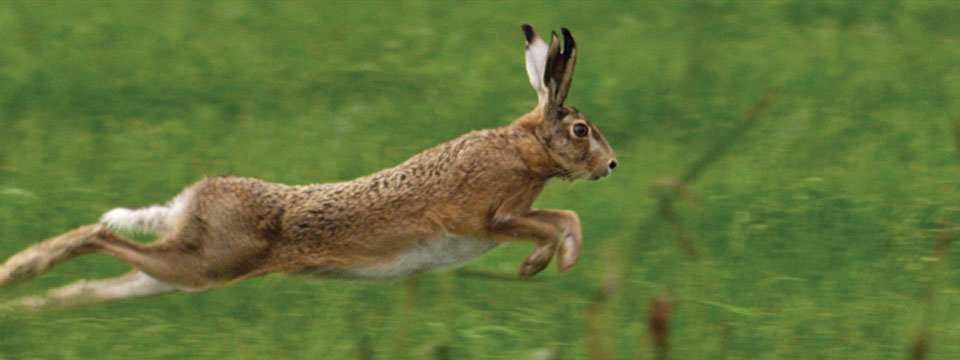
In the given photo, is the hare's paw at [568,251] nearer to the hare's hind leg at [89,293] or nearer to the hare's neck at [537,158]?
the hare's neck at [537,158]

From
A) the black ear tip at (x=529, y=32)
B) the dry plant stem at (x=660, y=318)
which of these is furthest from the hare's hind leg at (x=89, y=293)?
the dry plant stem at (x=660, y=318)

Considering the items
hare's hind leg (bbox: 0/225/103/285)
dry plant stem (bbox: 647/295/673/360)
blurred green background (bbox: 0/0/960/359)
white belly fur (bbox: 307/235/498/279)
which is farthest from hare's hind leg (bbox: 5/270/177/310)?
dry plant stem (bbox: 647/295/673/360)

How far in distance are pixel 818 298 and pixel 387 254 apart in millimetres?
2137

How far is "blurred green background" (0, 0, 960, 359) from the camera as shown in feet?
22.6

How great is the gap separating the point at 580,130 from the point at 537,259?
2.11 ft

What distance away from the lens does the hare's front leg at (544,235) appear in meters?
6.38

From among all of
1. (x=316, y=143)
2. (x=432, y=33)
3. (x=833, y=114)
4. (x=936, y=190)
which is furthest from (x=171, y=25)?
(x=936, y=190)

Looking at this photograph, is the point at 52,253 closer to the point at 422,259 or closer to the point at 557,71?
the point at 422,259

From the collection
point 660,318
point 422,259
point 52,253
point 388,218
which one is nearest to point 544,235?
point 422,259

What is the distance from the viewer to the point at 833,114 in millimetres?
10719

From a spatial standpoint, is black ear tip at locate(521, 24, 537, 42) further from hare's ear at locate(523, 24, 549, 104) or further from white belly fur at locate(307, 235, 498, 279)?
white belly fur at locate(307, 235, 498, 279)

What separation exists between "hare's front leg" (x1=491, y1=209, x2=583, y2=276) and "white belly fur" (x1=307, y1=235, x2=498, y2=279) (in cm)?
15

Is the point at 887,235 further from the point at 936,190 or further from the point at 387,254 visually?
the point at 387,254

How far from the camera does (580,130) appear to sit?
6.69 metres
